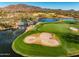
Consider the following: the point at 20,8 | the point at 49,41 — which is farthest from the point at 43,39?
the point at 20,8

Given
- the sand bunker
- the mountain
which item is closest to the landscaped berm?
the sand bunker

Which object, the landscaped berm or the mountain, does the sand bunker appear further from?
the mountain

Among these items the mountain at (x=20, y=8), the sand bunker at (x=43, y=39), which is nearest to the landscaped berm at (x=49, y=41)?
the sand bunker at (x=43, y=39)

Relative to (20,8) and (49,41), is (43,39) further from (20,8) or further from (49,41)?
(20,8)

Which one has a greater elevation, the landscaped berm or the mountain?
the mountain

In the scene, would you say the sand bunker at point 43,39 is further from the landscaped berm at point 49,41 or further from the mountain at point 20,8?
the mountain at point 20,8

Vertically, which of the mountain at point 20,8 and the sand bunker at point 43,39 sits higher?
the mountain at point 20,8

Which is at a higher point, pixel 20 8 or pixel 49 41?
pixel 20 8

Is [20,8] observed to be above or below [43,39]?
above
